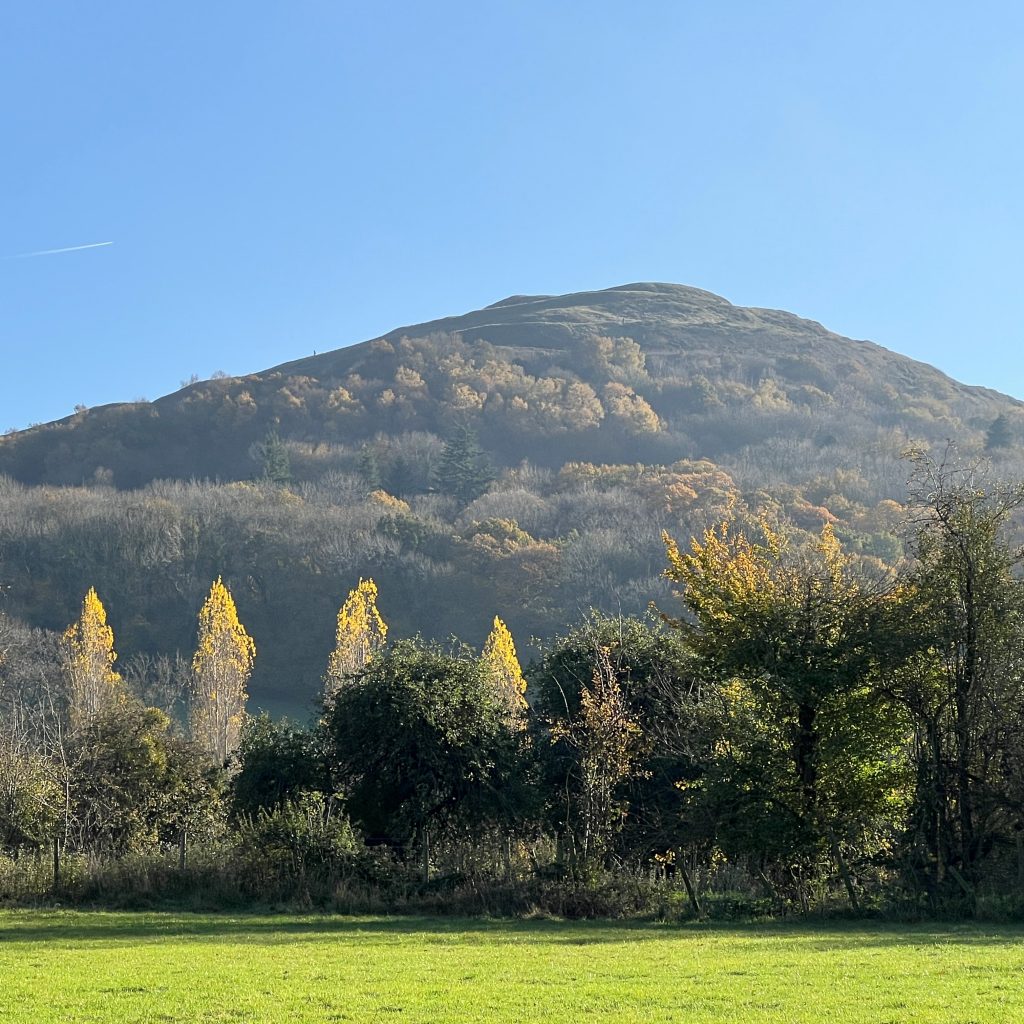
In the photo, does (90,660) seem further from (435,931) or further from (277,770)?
(435,931)

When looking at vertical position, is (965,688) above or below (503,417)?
below

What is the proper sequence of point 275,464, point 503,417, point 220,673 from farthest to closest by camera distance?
point 503,417, point 275,464, point 220,673

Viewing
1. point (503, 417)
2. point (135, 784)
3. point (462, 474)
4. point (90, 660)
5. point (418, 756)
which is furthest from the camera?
point (503, 417)

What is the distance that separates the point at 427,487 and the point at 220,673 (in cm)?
7880

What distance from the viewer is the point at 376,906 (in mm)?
20969

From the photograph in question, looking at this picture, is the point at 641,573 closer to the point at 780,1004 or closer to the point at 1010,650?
the point at 1010,650

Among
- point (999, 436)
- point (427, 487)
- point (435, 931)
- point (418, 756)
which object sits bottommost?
point (435, 931)

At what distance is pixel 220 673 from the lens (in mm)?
66250

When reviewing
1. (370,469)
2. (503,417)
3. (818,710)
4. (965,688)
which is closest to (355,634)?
(818,710)

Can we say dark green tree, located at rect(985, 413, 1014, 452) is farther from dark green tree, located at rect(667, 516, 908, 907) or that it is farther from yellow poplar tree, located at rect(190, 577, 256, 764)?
dark green tree, located at rect(667, 516, 908, 907)

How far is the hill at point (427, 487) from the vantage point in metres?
101

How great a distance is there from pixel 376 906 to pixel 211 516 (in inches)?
3816

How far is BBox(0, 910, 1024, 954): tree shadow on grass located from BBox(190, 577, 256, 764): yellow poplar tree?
141 ft

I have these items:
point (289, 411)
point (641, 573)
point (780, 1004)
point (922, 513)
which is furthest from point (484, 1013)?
point (289, 411)
